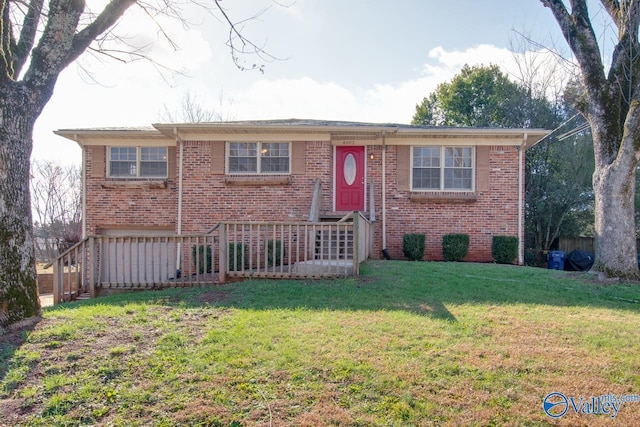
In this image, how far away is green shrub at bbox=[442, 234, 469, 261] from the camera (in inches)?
402

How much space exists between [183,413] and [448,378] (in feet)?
6.87

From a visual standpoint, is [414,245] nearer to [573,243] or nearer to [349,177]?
[349,177]

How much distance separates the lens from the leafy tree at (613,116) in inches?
289

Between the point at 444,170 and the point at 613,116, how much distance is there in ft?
12.9

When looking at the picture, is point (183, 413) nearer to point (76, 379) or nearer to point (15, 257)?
point (76, 379)

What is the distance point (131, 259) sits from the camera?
732cm

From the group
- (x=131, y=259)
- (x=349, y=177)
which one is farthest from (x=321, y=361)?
(x=349, y=177)

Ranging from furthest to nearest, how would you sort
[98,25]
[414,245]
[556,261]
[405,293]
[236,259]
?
[556,261] < [414,245] < [236,259] < [405,293] < [98,25]

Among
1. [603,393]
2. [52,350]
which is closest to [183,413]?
[52,350]

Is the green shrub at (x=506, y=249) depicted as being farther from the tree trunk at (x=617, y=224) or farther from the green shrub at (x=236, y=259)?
the green shrub at (x=236, y=259)

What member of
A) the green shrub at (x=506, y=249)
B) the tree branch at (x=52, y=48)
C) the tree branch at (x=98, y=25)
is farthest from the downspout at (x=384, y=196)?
the tree branch at (x=52, y=48)

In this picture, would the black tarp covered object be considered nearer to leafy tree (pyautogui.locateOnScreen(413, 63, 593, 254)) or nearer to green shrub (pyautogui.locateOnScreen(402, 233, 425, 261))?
leafy tree (pyautogui.locateOnScreen(413, 63, 593, 254))

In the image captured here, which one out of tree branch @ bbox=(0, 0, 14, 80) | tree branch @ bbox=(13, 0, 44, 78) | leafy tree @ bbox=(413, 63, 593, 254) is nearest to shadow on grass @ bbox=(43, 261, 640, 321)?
tree branch @ bbox=(0, 0, 14, 80)

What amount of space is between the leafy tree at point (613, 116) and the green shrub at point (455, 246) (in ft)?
10.0
